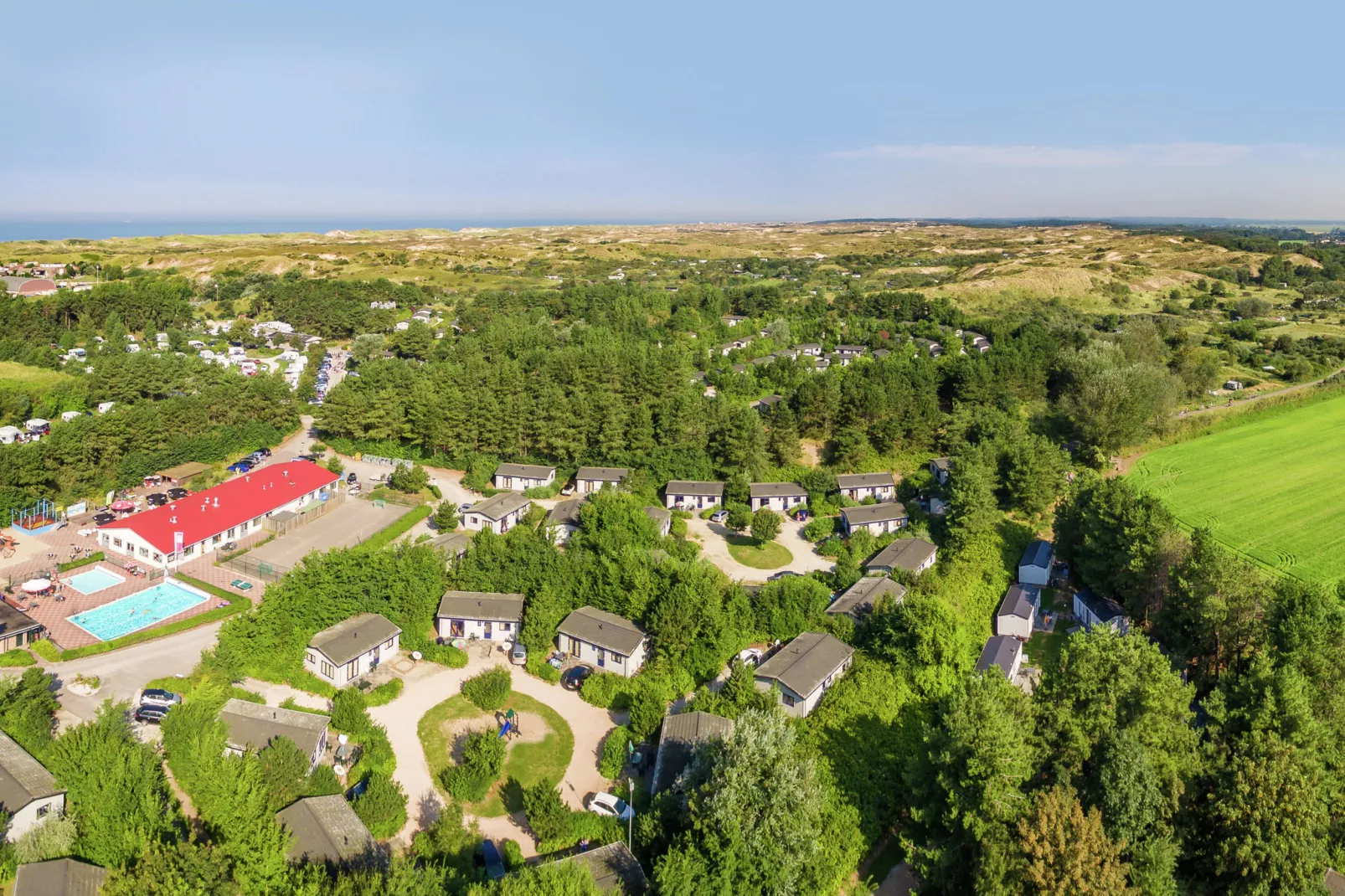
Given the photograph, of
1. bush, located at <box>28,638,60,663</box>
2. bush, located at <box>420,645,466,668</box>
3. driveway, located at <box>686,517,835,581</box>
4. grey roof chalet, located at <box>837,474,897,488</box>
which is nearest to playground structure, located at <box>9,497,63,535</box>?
bush, located at <box>28,638,60,663</box>

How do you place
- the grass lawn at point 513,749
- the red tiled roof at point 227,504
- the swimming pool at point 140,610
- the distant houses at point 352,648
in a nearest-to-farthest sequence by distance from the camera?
the grass lawn at point 513,749
the distant houses at point 352,648
the swimming pool at point 140,610
the red tiled roof at point 227,504

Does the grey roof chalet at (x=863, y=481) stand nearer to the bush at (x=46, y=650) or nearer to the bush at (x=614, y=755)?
the bush at (x=614, y=755)

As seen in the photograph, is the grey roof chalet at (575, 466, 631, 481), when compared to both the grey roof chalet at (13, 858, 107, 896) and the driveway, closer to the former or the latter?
the driveway

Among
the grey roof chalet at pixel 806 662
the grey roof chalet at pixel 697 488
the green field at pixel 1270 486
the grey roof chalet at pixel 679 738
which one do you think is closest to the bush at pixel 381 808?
the grey roof chalet at pixel 679 738

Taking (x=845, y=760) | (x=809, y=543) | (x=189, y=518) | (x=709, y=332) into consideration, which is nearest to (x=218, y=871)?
(x=845, y=760)

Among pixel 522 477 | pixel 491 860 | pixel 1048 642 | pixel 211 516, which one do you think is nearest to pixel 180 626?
pixel 211 516

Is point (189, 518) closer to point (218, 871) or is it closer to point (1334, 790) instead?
point (218, 871)
